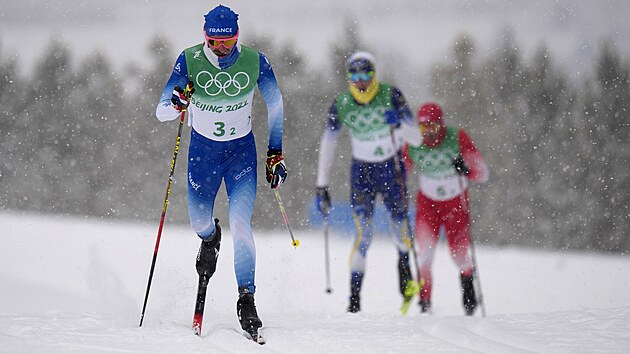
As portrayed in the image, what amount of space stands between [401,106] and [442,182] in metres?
0.96

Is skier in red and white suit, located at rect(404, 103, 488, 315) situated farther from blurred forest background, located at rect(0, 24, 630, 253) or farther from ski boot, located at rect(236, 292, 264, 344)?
blurred forest background, located at rect(0, 24, 630, 253)

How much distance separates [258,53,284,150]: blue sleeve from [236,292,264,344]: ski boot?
987 millimetres

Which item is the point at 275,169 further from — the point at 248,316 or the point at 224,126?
the point at 248,316

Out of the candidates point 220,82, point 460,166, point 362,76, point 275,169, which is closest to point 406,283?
point 460,166

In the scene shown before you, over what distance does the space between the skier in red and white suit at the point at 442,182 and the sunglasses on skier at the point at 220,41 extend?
2.92 metres

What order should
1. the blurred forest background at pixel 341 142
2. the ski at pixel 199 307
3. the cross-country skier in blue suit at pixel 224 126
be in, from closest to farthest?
the ski at pixel 199 307 → the cross-country skier in blue suit at pixel 224 126 → the blurred forest background at pixel 341 142

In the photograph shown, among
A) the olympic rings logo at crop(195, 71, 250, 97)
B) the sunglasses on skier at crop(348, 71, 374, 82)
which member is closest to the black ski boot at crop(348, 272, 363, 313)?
the sunglasses on skier at crop(348, 71, 374, 82)

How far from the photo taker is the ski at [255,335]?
3.69 meters

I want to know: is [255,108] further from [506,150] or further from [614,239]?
[614,239]

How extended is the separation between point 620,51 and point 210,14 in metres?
26.2

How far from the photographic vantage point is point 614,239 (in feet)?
82.2

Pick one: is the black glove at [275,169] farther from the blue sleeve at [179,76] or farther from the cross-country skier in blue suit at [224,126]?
the blue sleeve at [179,76]

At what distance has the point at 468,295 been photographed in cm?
622

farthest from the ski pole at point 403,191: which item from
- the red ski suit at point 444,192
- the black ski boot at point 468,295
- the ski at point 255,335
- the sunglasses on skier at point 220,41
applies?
the ski at point 255,335
